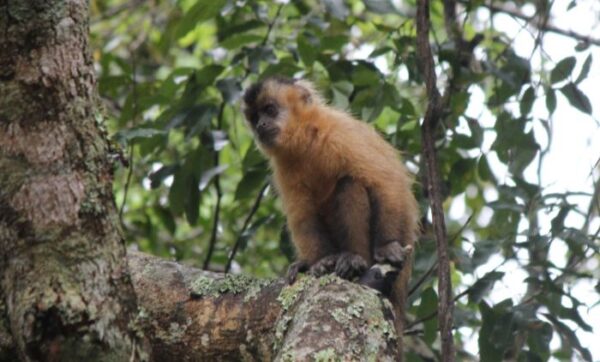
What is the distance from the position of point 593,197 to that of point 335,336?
8.64ft

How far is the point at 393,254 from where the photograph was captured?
5.62 meters

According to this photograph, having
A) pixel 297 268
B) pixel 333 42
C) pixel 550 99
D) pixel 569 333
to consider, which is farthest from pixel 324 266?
pixel 550 99

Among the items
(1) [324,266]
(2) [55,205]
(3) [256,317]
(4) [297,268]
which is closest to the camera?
(2) [55,205]

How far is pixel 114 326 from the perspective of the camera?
3125mm

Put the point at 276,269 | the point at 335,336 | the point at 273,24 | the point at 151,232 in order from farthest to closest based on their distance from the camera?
the point at 276,269, the point at 151,232, the point at 273,24, the point at 335,336

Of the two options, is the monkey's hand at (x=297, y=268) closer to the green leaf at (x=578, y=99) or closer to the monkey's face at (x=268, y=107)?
the monkey's face at (x=268, y=107)

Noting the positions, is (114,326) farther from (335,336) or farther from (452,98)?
(452,98)

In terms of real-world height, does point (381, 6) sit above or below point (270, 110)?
above

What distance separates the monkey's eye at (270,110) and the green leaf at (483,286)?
2196 millimetres

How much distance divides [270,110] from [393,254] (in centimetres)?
190

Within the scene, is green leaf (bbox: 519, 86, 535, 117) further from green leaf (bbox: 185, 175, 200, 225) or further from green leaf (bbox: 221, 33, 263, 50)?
green leaf (bbox: 185, 175, 200, 225)

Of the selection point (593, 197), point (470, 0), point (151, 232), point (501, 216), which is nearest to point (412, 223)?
point (501, 216)

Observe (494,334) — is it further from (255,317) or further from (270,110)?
(270,110)

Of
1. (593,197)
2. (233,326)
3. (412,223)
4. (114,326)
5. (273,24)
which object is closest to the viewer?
(114,326)
